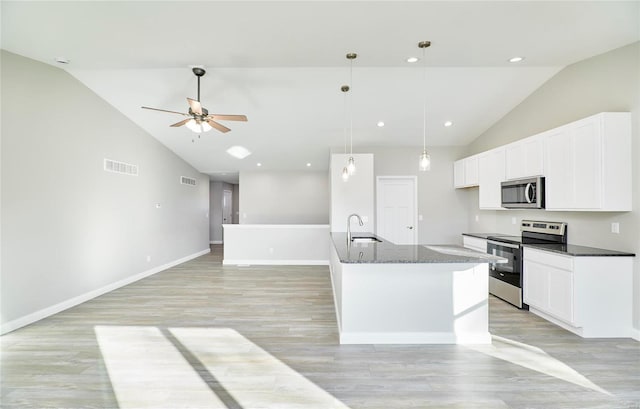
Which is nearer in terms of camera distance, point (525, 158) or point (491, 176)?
point (525, 158)

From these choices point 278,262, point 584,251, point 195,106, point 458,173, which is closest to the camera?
point 584,251

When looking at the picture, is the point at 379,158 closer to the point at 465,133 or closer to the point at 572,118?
the point at 465,133

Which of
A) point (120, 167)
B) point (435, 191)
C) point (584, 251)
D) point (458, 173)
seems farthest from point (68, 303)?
point (458, 173)

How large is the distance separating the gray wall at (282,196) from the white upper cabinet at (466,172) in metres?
3.61

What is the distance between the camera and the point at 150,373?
2.40m

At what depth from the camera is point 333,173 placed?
6.17 metres

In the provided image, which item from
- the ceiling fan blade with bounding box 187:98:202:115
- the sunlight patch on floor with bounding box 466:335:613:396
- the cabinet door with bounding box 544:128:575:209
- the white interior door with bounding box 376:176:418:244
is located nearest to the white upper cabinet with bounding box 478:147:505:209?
the cabinet door with bounding box 544:128:575:209

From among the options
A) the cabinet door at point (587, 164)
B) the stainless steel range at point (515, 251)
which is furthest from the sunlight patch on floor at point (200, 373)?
the cabinet door at point (587, 164)

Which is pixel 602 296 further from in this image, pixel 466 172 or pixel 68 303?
pixel 68 303

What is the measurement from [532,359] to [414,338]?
1004 millimetres

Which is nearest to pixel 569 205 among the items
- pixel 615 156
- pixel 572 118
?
pixel 615 156

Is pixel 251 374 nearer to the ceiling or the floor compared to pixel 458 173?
nearer to the floor

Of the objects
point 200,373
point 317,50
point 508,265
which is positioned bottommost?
point 200,373

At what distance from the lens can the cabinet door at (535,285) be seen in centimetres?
345
